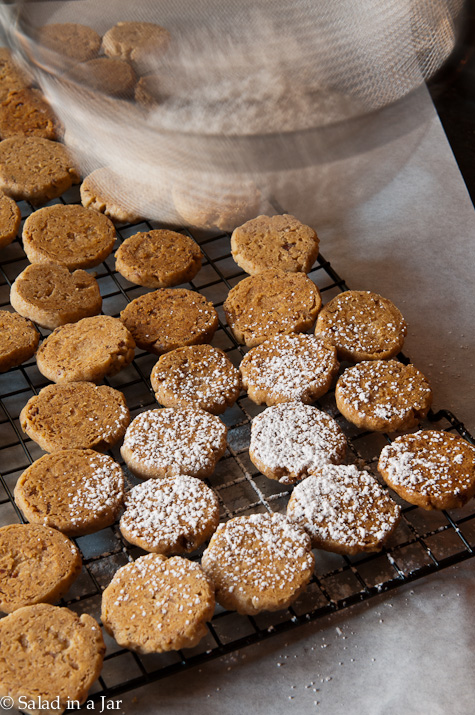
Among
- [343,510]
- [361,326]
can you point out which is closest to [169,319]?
[361,326]

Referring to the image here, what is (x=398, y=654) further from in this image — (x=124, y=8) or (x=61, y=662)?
(x=124, y=8)

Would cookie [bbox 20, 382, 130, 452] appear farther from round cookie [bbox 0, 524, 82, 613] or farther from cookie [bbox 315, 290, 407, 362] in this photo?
cookie [bbox 315, 290, 407, 362]

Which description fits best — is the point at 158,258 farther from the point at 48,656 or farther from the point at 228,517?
the point at 48,656

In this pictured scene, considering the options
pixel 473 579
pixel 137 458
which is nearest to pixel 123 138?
→ pixel 137 458

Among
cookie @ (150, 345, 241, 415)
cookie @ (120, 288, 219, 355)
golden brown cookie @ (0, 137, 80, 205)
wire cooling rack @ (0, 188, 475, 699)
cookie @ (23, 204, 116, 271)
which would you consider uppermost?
golden brown cookie @ (0, 137, 80, 205)

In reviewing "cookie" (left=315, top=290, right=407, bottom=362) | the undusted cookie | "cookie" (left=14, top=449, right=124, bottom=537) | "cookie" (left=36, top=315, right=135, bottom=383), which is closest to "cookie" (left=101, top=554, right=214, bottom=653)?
"cookie" (left=14, top=449, right=124, bottom=537)

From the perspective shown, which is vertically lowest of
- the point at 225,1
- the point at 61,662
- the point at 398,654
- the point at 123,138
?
the point at 398,654

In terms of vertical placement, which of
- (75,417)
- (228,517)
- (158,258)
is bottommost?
(228,517)
